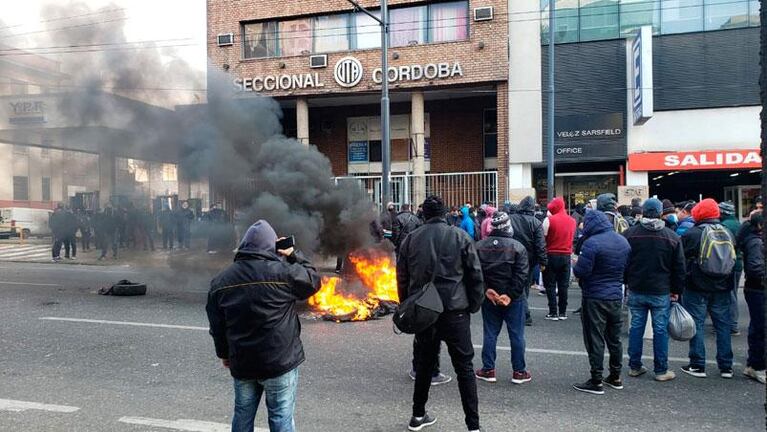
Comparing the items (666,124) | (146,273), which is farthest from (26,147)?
(666,124)

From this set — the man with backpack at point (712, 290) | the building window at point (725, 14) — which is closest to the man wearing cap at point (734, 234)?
the man with backpack at point (712, 290)

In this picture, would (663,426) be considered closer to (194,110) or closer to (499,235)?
(499,235)

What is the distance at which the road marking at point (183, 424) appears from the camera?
3994 mm

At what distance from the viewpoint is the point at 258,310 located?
9.93 feet

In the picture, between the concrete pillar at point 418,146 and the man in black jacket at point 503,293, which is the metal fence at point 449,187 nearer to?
the concrete pillar at point 418,146

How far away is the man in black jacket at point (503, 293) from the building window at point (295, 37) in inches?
610

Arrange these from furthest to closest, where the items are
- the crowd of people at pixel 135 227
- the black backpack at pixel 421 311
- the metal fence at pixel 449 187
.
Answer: the metal fence at pixel 449 187 → the crowd of people at pixel 135 227 → the black backpack at pixel 421 311

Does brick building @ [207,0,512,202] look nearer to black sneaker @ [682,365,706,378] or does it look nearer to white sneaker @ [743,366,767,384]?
black sneaker @ [682,365,706,378]

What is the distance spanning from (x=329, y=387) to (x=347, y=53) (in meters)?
15.3

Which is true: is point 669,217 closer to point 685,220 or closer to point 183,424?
point 685,220

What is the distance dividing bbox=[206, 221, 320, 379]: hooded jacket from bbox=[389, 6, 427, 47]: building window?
1617 cm

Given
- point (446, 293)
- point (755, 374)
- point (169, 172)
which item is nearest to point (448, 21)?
point (169, 172)

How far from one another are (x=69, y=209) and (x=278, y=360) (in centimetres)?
1254

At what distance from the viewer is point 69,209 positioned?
13.4 m
